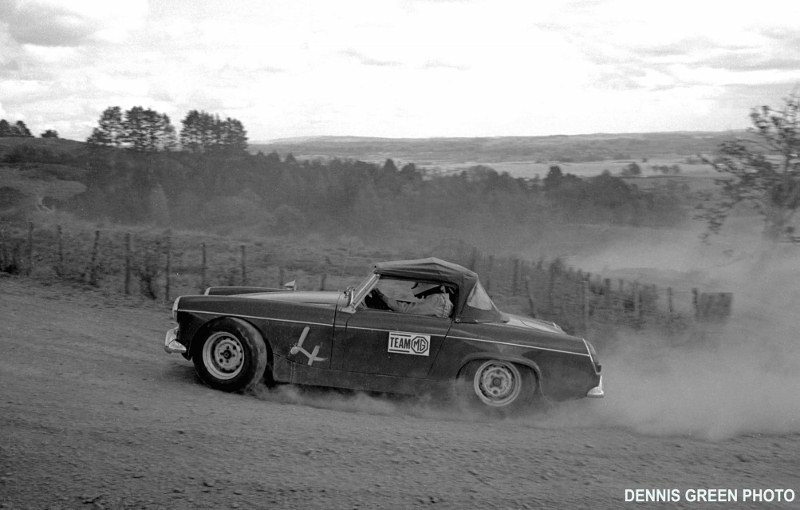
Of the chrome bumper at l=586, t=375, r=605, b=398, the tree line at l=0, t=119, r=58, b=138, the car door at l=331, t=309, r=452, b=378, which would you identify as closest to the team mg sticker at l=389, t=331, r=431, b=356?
the car door at l=331, t=309, r=452, b=378

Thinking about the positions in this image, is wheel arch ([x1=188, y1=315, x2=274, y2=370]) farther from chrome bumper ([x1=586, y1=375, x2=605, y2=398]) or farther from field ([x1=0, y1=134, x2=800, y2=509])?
chrome bumper ([x1=586, y1=375, x2=605, y2=398])

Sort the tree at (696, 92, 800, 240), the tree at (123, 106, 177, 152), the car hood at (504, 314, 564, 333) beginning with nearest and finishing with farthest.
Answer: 1. the car hood at (504, 314, 564, 333)
2. the tree at (696, 92, 800, 240)
3. the tree at (123, 106, 177, 152)

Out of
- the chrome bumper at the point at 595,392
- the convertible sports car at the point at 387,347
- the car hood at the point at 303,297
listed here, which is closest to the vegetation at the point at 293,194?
the car hood at the point at 303,297

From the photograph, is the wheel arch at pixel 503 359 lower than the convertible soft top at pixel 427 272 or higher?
lower

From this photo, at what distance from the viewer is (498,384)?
7.32m

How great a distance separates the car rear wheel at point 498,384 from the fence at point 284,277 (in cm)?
364

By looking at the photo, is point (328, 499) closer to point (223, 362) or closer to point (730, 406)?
point (223, 362)

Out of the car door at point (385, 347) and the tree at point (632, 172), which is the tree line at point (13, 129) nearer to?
the tree at point (632, 172)

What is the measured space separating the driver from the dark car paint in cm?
10

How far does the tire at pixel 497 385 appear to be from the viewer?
725 centimetres

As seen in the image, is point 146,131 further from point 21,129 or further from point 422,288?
point 422,288

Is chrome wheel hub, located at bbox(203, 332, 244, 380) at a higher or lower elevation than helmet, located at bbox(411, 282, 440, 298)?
lower

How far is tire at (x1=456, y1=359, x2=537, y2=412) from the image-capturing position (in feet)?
23.8

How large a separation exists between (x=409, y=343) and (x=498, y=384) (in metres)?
1.02
